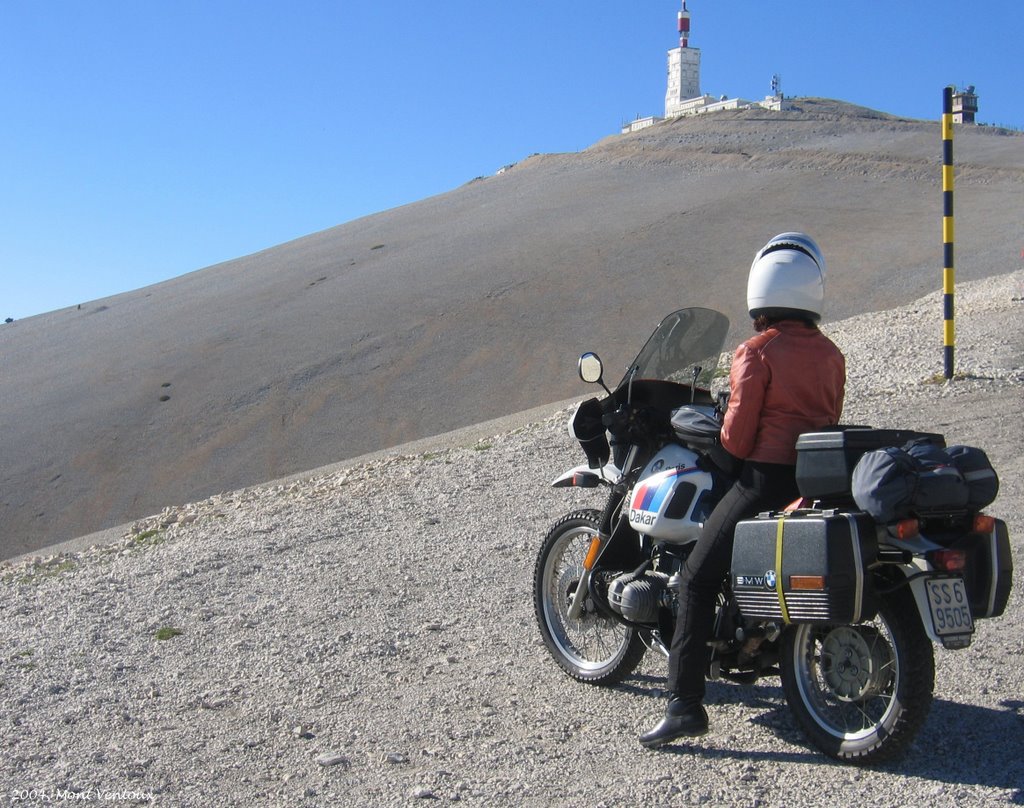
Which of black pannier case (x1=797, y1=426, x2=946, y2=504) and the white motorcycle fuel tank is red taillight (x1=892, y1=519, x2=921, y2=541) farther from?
the white motorcycle fuel tank

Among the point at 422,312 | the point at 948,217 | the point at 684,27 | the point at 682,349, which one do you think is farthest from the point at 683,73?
the point at 682,349

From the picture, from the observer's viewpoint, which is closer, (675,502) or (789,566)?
(789,566)

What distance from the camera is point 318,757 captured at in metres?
4.75

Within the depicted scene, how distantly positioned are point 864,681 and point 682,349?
5.84 ft

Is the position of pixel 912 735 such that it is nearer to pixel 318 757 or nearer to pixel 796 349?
pixel 796 349

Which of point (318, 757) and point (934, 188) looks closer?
point (318, 757)

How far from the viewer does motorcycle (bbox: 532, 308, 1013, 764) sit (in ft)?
13.0

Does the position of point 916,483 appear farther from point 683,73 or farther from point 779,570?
point 683,73

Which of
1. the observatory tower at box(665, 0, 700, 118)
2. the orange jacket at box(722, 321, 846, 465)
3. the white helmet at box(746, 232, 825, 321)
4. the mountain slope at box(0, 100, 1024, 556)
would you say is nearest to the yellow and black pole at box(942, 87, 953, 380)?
the mountain slope at box(0, 100, 1024, 556)

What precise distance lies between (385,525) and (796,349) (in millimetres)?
5540

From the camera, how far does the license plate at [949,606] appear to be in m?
3.88

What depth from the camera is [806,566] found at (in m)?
4.06

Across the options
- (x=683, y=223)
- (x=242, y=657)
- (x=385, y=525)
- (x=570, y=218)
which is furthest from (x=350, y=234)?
(x=242, y=657)

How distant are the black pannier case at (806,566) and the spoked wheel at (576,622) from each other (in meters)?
1.14
